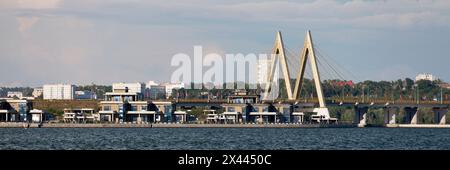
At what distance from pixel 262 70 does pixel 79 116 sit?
29.1 m

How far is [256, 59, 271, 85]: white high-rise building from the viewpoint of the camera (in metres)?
161

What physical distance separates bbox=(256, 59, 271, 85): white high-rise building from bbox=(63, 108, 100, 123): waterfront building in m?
25.0

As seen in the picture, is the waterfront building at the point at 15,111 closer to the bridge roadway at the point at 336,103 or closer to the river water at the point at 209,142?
the bridge roadway at the point at 336,103

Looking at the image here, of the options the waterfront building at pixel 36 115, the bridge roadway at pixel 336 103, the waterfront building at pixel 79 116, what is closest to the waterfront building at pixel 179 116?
the bridge roadway at pixel 336 103

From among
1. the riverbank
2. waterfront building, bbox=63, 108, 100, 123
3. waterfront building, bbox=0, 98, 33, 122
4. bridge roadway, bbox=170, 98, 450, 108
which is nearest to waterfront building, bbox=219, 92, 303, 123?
bridge roadway, bbox=170, 98, 450, 108

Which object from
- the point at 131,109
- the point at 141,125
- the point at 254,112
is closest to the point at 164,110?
the point at 131,109

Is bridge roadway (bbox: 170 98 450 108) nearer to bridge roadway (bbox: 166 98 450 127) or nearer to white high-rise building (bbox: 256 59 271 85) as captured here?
bridge roadway (bbox: 166 98 450 127)

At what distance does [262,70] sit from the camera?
16538cm

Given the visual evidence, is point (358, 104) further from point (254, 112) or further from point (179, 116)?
point (179, 116)

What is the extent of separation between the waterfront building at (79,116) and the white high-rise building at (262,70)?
24968 millimetres

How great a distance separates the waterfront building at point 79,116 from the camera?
171 metres
